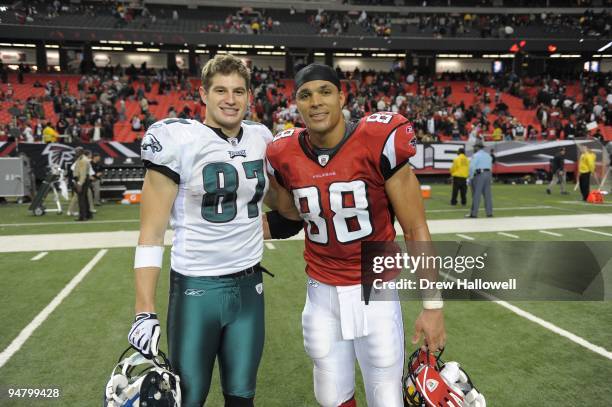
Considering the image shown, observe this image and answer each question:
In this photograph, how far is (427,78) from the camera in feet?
119

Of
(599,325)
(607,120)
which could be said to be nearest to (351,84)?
(607,120)

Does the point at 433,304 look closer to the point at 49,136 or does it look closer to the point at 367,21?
the point at 49,136

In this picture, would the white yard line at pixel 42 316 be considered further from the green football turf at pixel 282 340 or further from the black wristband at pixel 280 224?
the black wristband at pixel 280 224

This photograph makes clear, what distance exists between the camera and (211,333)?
2572 millimetres

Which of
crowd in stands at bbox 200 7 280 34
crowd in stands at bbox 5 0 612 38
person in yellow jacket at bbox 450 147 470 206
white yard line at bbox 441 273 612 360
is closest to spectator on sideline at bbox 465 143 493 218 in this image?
person in yellow jacket at bbox 450 147 470 206

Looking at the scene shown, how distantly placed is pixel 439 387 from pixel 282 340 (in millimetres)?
2768

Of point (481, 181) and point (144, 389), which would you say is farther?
point (481, 181)

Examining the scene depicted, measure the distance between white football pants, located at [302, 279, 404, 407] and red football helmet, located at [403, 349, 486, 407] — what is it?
13 centimetres

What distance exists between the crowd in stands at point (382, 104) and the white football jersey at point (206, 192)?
16.6 m

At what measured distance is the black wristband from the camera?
9.89 ft

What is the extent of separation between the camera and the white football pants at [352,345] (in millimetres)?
2520

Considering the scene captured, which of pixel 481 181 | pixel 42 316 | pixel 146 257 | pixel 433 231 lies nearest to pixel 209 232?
pixel 146 257

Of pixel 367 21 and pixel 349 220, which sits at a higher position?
pixel 367 21

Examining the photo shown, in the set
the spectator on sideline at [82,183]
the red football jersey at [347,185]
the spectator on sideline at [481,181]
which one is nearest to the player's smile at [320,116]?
the red football jersey at [347,185]
